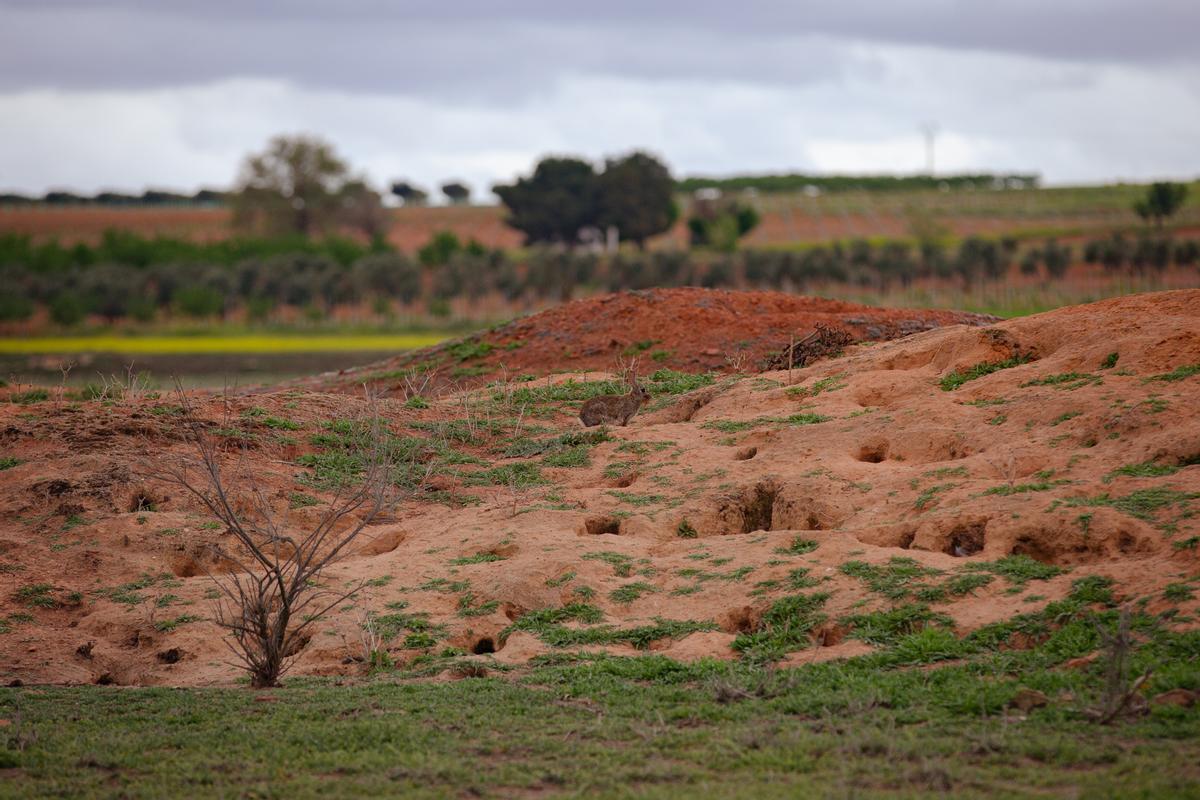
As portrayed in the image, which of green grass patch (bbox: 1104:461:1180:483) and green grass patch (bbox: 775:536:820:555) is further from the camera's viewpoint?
green grass patch (bbox: 775:536:820:555)

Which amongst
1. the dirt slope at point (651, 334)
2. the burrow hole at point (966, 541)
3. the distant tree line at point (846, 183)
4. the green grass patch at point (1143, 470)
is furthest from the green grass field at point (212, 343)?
the distant tree line at point (846, 183)

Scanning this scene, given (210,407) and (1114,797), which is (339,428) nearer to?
(210,407)

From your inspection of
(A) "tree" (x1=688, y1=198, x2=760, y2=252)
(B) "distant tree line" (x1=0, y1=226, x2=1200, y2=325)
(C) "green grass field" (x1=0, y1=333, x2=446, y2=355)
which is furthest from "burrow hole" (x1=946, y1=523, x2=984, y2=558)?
(A) "tree" (x1=688, y1=198, x2=760, y2=252)

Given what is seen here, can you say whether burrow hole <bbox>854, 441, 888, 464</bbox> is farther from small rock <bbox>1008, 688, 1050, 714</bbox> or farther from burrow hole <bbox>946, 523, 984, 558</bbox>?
small rock <bbox>1008, 688, 1050, 714</bbox>

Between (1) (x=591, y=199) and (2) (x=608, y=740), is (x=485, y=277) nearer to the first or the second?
(1) (x=591, y=199)

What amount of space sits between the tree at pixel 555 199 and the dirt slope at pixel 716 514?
208 feet

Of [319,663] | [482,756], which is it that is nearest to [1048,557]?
[482,756]

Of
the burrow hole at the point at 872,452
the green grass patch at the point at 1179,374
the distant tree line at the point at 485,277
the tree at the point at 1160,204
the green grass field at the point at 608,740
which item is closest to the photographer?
the green grass field at the point at 608,740

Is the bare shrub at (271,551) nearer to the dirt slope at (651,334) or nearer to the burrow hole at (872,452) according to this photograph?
the burrow hole at (872,452)

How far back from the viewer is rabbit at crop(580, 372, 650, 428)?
45.5 feet

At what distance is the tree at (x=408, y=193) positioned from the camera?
376 feet

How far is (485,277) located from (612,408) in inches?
1655

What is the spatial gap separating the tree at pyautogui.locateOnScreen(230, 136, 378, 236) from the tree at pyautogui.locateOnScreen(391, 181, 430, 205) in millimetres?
25749

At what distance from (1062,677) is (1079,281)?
50753 mm
